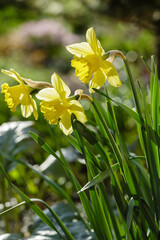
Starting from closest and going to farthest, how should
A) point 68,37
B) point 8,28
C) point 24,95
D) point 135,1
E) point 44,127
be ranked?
point 24,95, point 44,127, point 135,1, point 68,37, point 8,28

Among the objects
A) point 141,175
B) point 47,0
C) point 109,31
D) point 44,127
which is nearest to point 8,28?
point 109,31

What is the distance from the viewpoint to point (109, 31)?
6.81m

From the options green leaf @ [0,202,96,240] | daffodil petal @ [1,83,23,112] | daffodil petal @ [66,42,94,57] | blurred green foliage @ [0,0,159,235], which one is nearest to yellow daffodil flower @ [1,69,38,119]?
daffodil petal @ [1,83,23,112]

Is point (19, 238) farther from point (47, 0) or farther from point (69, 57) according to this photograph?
point (69, 57)

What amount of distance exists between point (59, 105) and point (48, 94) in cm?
4

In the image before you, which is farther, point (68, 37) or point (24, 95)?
point (68, 37)

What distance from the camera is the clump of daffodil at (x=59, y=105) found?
1.85 ft

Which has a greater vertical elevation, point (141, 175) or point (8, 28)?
point (8, 28)

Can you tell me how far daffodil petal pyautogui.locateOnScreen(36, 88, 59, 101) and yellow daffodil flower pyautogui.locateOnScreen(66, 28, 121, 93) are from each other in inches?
2.2

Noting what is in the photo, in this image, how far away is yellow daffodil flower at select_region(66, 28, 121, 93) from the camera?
1.82ft

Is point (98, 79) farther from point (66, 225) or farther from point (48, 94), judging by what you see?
point (66, 225)

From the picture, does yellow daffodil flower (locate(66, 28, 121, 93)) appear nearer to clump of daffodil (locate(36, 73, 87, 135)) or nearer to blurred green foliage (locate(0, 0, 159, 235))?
clump of daffodil (locate(36, 73, 87, 135))

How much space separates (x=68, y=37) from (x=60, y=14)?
3.60 meters

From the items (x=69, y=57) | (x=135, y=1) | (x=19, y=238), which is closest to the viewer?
(x=19, y=238)
